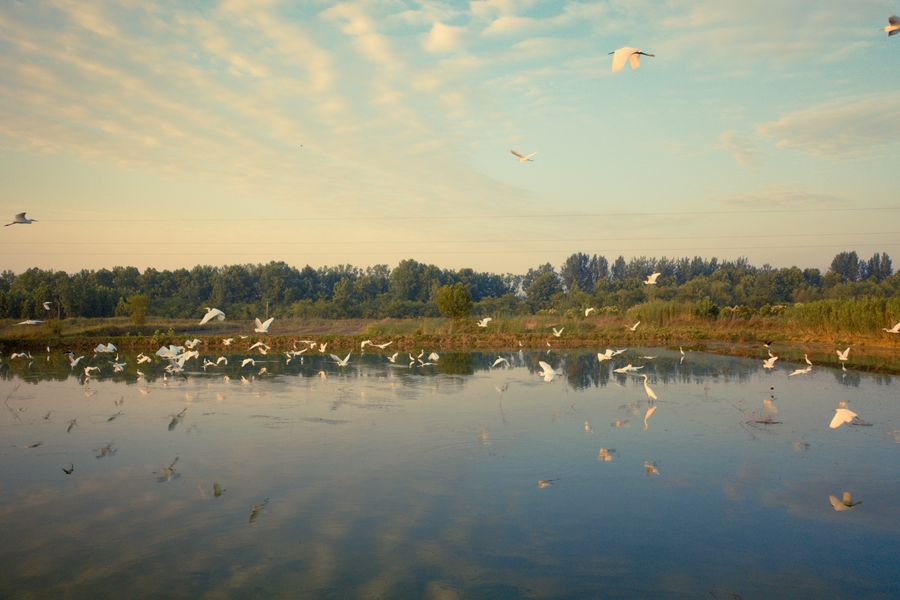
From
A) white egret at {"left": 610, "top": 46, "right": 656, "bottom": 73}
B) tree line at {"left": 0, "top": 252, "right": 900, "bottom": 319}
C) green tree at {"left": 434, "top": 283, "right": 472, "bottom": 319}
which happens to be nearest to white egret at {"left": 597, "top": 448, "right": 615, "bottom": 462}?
white egret at {"left": 610, "top": 46, "right": 656, "bottom": 73}

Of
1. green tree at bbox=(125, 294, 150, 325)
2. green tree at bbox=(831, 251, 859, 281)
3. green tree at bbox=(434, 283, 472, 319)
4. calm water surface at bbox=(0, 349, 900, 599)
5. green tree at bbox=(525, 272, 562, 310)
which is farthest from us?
green tree at bbox=(831, 251, 859, 281)

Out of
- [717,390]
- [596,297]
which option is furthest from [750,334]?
[596,297]

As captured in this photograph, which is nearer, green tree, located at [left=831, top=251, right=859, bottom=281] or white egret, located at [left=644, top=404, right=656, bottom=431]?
white egret, located at [left=644, top=404, right=656, bottom=431]

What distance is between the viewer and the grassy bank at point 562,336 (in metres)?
30.6

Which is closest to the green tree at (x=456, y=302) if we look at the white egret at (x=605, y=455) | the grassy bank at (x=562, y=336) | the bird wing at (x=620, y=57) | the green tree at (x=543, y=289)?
the grassy bank at (x=562, y=336)

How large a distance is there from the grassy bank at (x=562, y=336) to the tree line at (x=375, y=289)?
19.1m

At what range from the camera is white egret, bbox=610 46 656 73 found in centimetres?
750

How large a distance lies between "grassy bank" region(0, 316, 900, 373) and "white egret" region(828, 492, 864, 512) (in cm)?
1763

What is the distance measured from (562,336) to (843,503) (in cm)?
2787

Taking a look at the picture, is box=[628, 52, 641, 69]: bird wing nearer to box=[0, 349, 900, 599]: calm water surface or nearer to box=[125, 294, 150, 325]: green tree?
box=[0, 349, 900, 599]: calm water surface

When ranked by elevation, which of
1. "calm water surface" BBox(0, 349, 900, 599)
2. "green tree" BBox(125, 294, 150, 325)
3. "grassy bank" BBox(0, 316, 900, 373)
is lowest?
"calm water surface" BBox(0, 349, 900, 599)

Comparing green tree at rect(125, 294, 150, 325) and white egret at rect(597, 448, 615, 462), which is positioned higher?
green tree at rect(125, 294, 150, 325)

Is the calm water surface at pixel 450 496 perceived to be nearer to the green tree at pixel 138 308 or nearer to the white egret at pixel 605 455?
the white egret at pixel 605 455

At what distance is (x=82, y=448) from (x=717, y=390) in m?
14.4
